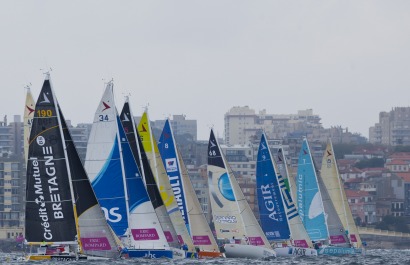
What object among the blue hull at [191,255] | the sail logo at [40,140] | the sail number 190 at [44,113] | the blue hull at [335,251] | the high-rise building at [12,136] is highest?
the high-rise building at [12,136]

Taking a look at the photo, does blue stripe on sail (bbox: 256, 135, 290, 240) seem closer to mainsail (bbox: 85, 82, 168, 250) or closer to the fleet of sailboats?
the fleet of sailboats

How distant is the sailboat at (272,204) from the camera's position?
62219mm

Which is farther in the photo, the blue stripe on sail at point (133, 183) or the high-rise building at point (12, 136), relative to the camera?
the high-rise building at point (12, 136)

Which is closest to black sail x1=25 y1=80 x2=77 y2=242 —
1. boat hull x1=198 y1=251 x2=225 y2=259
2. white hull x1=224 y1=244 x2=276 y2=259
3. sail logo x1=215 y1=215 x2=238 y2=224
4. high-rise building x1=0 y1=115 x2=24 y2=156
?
boat hull x1=198 y1=251 x2=225 y2=259

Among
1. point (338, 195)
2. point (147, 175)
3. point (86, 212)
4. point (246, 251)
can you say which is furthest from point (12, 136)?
point (86, 212)

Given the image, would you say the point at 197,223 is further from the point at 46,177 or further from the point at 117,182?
the point at 46,177

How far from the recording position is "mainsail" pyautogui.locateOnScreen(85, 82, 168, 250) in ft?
154

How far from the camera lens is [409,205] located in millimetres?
161375

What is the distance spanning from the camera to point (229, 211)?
5988 centimetres

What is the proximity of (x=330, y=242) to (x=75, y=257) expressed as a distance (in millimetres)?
28113

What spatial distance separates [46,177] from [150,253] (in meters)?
7.87

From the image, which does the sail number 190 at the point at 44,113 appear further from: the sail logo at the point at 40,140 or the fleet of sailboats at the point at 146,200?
the sail logo at the point at 40,140

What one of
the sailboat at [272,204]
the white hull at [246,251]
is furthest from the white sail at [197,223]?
the sailboat at [272,204]

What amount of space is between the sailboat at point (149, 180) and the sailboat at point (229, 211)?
337 inches
